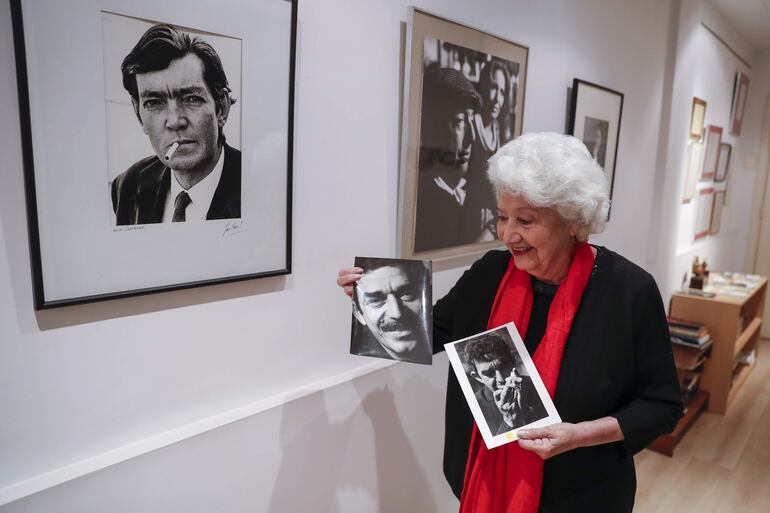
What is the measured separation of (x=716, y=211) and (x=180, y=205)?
5.16 m

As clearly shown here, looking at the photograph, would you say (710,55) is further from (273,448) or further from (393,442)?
(273,448)

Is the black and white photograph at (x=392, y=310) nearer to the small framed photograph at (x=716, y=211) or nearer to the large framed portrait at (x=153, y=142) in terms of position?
the large framed portrait at (x=153, y=142)

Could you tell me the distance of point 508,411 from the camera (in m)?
1.14

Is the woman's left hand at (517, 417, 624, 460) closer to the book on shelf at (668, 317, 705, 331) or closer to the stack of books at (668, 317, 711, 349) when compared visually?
the stack of books at (668, 317, 711, 349)

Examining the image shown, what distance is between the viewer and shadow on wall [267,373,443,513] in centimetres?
148

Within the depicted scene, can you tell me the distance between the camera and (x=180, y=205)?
3.71 feet

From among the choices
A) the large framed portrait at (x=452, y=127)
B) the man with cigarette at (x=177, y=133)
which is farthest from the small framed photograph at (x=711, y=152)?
the man with cigarette at (x=177, y=133)

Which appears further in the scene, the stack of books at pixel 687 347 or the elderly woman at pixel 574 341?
the stack of books at pixel 687 347

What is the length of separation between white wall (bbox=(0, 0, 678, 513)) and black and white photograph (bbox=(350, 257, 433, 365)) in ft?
0.74

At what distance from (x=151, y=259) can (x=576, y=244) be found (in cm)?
98

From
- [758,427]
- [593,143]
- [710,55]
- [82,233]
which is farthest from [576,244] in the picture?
[710,55]

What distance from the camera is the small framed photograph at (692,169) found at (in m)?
3.89

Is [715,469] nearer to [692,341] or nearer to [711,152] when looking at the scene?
[692,341]

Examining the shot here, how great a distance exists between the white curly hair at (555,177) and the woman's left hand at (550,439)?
46 cm
